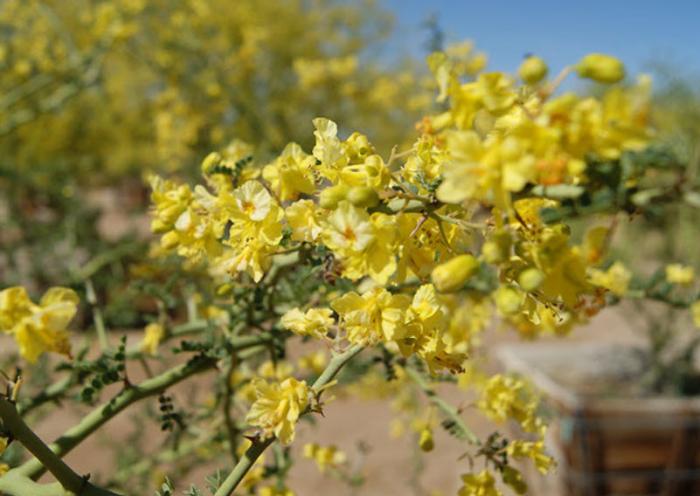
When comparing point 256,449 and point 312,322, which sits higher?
point 312,322

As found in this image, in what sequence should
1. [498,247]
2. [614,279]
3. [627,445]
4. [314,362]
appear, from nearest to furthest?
[498,247]
[614,279]
[314,362]
[627,445]

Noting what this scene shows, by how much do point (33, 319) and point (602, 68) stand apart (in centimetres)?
73

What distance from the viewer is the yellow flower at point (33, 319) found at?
795 millimetres

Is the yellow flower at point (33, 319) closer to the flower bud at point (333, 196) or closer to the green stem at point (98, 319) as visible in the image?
the flower bud at point (333, 196)

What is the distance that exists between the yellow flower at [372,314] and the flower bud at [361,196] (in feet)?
0.45

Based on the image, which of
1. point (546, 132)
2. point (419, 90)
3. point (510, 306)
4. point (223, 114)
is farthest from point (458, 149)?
point (419, 90)

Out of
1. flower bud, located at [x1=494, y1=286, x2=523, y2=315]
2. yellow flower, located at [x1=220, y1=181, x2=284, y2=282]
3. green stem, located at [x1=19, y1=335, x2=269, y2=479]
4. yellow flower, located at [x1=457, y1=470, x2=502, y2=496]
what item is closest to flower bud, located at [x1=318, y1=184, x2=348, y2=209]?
yellow flower, located at [x1=220, y1=181, x2=284, y2=282]

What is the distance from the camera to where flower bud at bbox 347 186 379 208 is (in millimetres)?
694

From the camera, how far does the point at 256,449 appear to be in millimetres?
774

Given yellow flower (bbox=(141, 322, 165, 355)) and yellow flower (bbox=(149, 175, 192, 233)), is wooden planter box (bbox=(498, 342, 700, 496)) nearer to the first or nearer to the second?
yellow flower (bbox=(141, 322, 165, 355))

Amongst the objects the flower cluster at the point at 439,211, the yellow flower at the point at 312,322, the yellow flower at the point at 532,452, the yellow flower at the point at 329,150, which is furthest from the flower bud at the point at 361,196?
the yellow flower at the point at 532,452

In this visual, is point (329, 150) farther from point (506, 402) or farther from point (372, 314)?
point (506, 402)

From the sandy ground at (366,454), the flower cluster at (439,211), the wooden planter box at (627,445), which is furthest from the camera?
the sandy ground at (366,454)

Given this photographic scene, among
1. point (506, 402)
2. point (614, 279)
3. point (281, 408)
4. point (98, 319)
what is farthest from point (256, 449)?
point (614, 279)
